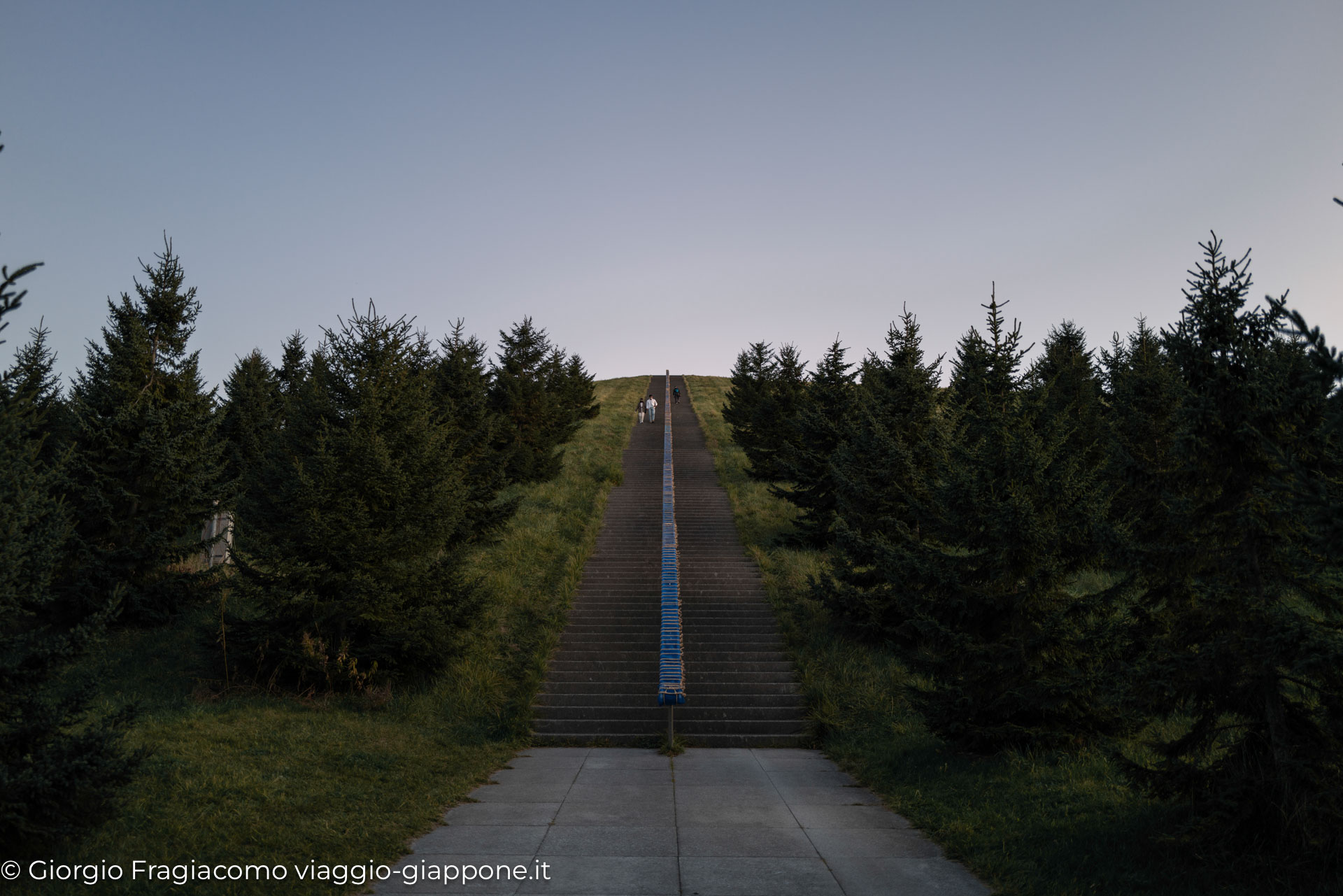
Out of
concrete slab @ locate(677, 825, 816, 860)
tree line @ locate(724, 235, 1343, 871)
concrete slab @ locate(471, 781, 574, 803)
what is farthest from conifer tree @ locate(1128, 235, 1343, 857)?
concrete slab @ locate(471, 781, 574, 803)

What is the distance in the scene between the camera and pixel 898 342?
18.6m

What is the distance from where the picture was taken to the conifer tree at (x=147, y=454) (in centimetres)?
1628

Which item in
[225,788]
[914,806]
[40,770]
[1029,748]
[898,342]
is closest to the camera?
[40,770]

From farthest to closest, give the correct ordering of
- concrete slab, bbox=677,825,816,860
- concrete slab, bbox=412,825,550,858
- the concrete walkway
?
concrete slab, bbox=677,825,816,860
concrete slab, bbox=412,825,550,858
the concrete walkway

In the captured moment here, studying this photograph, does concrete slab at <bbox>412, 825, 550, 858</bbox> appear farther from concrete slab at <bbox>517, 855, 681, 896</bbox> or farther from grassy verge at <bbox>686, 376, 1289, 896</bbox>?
grassy verge at <bbox>686, 376, 1289, 896</bbox>

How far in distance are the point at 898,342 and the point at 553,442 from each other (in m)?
20.0

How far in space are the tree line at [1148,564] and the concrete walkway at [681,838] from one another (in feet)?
7.79

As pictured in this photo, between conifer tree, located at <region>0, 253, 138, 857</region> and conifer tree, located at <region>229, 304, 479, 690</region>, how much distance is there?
6218 mm

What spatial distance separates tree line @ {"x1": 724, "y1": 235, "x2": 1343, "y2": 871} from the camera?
6.57 metres

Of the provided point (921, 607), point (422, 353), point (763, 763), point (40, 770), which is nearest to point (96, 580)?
point (422, 353)

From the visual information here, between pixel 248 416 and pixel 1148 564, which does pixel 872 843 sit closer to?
pixel 1148 564

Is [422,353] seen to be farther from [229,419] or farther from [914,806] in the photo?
[229,419]

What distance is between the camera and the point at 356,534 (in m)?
13.6

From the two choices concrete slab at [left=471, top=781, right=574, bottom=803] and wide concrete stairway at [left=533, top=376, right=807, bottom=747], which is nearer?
concrete slab at [left=471, top=781, right=574, bottom=803]
